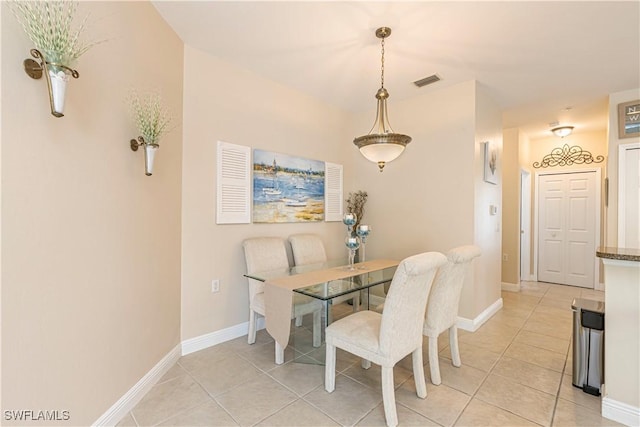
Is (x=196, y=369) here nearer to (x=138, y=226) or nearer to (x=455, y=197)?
(x=138, y=226)

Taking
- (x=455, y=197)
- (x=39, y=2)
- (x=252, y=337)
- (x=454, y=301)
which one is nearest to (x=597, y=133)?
(x=455, y=197)

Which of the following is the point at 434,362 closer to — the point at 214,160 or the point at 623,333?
the point at 623,333

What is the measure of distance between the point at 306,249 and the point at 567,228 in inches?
196

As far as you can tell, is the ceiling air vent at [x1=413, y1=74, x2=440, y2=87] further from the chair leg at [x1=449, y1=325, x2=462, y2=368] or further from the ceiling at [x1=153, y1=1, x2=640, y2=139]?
the chair leg at [x1=449, y1=325, x2=462, y2=368]

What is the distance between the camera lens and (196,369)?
2.29 metres

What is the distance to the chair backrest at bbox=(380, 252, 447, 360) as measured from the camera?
5.25 ft

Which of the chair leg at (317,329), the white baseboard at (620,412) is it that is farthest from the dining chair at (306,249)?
the white baseboard at (620,412)

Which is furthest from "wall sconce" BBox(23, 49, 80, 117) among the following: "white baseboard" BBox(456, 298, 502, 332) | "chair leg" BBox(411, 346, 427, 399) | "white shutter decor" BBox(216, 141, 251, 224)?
"white baseboard" BBox(456, 298, 502, 332)

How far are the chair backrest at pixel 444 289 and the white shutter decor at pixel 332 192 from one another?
202cm

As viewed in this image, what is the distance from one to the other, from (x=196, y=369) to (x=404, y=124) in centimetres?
350

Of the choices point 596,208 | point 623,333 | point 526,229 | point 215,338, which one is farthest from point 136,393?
point 596,208

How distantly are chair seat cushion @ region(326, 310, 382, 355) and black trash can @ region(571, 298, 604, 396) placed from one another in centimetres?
146

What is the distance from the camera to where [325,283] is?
2311mm

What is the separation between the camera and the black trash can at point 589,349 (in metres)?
1.97
